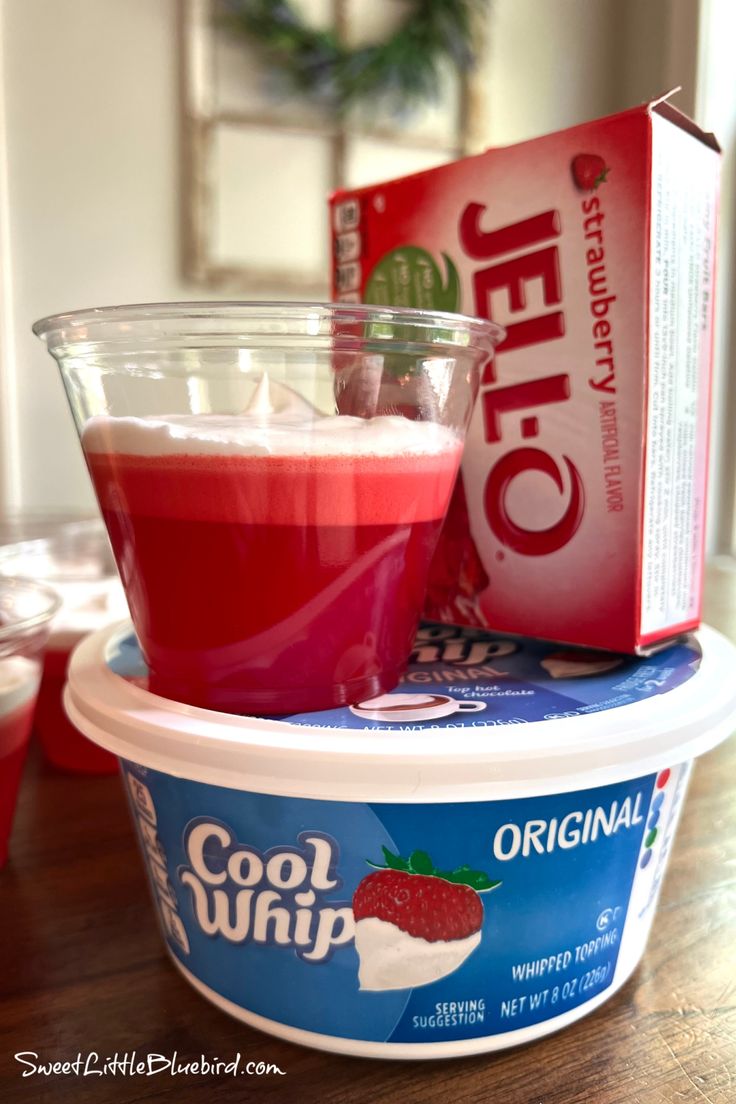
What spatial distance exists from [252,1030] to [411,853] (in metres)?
0.14

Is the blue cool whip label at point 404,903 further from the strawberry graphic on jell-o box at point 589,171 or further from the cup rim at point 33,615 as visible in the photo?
the strawberry graphic on jell-o box at point 589,171

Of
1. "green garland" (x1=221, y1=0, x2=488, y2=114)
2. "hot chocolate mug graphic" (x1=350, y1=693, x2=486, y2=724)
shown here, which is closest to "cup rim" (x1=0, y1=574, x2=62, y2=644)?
"hot chocolate mug graphic" (x1=350, y1=693, x2=486, y2=724)

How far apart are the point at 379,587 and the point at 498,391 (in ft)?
0.61

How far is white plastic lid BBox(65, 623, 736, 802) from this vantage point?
16.3 inches

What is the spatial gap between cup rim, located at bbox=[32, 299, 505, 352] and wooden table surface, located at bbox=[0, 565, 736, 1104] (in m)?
0.35

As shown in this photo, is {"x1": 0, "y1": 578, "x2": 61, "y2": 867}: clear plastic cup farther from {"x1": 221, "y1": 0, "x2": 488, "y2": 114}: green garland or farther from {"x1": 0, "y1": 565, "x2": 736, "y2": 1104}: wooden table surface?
{"x1": 221, "y1": 0, "x2": 488, "y2": 114}: green garland

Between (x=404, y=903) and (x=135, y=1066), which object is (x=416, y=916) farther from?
(x=135, y=1066)

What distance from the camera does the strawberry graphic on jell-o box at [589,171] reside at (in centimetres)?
53

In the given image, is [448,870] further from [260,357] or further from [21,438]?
[21,438]

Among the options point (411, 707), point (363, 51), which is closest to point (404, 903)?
point (411, 707)

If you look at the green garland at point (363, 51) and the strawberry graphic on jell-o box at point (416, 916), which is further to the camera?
the green garland at point (363, 51)

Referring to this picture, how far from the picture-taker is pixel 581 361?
556 mm

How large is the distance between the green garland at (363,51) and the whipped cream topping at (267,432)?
2.47m

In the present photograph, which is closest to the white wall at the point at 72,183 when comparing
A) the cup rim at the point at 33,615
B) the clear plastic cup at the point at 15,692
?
the cup rim at the point at 33,615
